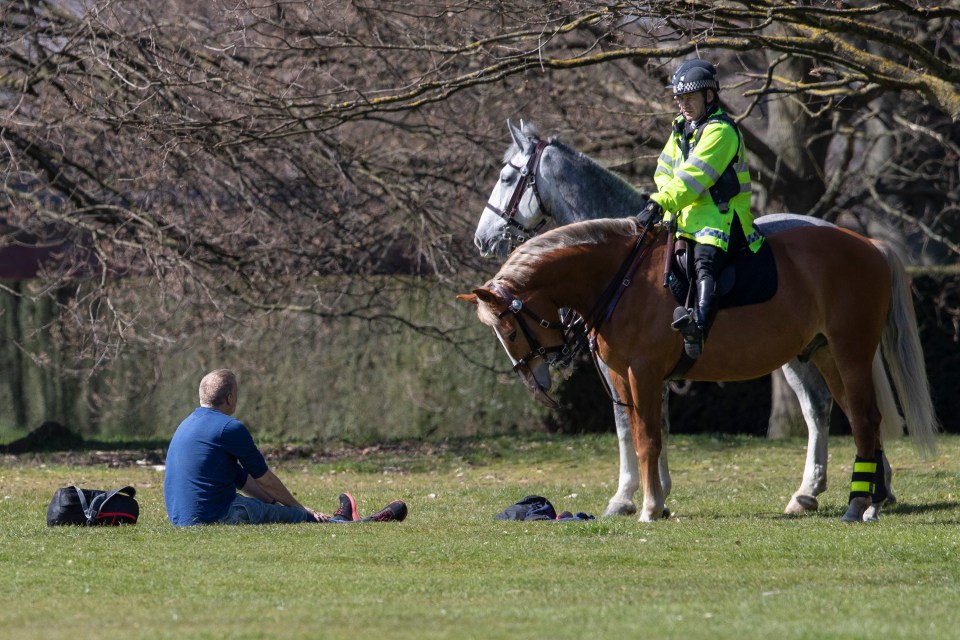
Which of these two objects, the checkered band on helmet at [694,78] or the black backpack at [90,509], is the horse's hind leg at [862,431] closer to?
the checkered band on helmet at [694,78]

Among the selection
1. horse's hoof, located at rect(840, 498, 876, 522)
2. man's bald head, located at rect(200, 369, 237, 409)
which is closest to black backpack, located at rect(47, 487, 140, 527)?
man's bald head, located at rect(200, 369, 237, 409)

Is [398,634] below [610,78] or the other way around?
below

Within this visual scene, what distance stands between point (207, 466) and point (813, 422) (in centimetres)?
467

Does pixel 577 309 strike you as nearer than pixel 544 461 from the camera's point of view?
Yes

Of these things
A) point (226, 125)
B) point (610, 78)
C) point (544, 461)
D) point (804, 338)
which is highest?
point (610, 78)

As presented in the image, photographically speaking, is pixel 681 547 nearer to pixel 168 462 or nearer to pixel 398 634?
pixel 398 634

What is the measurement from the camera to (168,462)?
9.17 meters

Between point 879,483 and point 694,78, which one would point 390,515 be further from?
point 694,78

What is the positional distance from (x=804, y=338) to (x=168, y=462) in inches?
174

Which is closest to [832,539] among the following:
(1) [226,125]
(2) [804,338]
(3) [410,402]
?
(2) [804,338]

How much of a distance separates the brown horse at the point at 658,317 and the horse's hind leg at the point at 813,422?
0.86 m

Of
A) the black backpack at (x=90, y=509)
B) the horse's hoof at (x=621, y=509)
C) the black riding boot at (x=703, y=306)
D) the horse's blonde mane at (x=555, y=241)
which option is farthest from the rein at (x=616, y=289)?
the black backpack at (x=90, y=509)

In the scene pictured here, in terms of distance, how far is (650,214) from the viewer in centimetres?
895

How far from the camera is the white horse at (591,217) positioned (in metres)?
9.94
